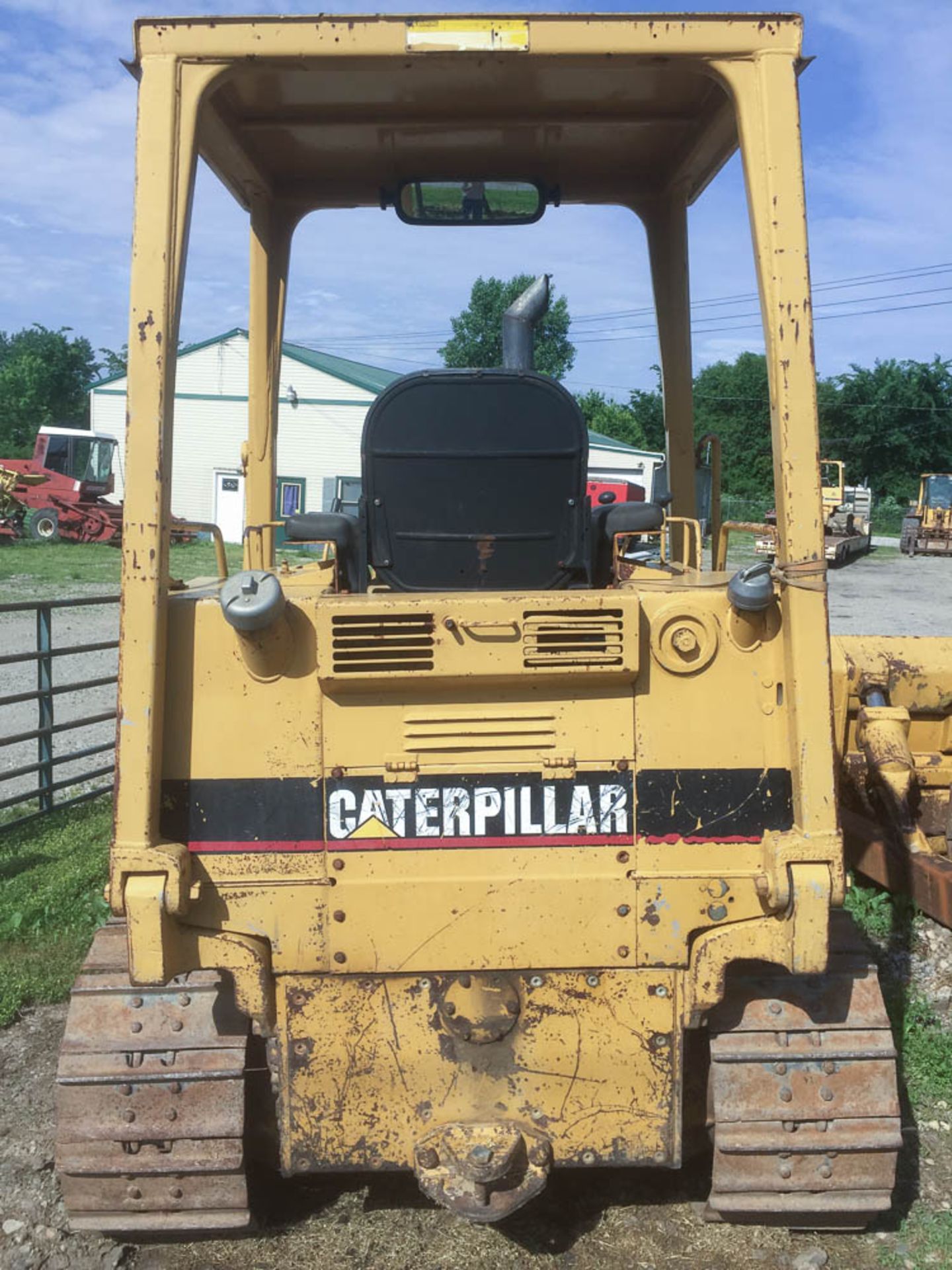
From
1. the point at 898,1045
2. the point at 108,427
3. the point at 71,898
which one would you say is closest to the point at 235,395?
the point at 108,427

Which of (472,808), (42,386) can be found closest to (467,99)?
(472,808)

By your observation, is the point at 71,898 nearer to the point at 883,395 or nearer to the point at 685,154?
the point at 685,154

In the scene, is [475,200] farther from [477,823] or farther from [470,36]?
[477,823]

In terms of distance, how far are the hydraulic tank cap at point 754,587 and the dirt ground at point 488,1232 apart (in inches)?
69.2

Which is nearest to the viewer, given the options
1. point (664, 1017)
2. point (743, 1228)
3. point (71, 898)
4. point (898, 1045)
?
point (664, 1017)

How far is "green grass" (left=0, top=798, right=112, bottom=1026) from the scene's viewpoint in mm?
5184

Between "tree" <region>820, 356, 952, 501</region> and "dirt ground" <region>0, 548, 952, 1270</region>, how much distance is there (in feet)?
201

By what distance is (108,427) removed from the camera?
138 feet

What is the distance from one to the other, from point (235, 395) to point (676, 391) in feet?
118

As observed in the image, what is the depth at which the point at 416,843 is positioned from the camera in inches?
119

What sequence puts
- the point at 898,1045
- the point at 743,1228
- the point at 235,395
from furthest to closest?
the point at 235,395 → the point at 898,1045 → the point at 743,1228

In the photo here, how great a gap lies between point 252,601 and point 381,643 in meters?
0.34

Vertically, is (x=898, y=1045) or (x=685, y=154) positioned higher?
(x=685, y=154)

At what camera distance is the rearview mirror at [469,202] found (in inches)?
158
